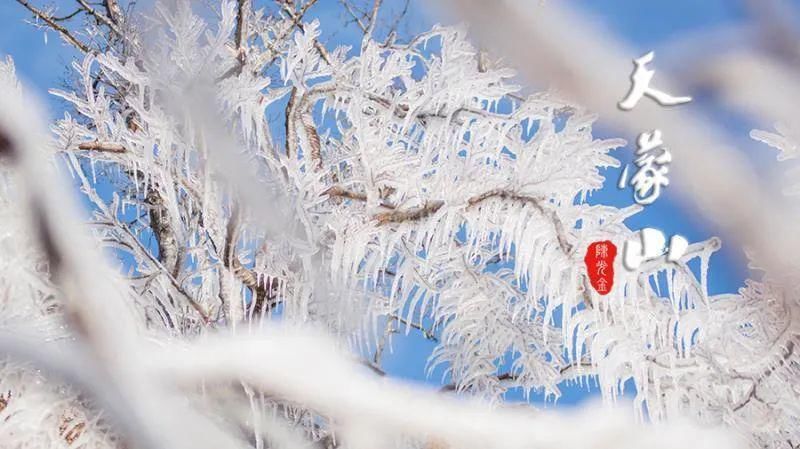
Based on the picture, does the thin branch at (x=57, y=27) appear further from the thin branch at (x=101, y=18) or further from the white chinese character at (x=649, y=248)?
the white chinese character at (x=649, y=248)

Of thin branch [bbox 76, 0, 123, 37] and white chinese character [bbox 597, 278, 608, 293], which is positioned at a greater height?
thin branch [bbox 76, 0, 123, 37]

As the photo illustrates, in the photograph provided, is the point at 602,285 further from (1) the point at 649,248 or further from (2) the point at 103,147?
(2) the point at 103,147

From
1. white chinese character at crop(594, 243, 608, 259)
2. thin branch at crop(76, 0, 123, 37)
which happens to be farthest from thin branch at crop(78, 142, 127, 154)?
white chinese character at crop(594, 243, 608, 259)

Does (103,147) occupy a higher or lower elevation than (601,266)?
higher

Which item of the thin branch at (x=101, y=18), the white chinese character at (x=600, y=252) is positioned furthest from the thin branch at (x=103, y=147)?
the white chinese character at (x=600, y=252)

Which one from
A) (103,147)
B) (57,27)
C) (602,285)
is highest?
(57,27)

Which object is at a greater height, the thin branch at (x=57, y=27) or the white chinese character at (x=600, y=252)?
the thin branch at (x=57, y=27)

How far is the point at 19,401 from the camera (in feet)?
3.52

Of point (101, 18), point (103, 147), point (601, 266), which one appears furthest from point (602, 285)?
point (101, 18)

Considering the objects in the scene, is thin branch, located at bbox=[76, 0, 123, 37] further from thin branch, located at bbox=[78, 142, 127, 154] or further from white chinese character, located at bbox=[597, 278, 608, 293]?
white chinese character, located at bbox=[597, 278, 608, 293]

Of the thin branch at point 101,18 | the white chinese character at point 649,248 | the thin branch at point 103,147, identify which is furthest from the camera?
the thin branch at point 101,18

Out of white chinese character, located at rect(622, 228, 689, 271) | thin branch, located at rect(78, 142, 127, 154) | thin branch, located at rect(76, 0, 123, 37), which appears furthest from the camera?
thin branch, located at rect(76, 0, 123, 37)

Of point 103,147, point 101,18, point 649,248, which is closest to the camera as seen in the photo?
point 649,248

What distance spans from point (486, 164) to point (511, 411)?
1.62ft
